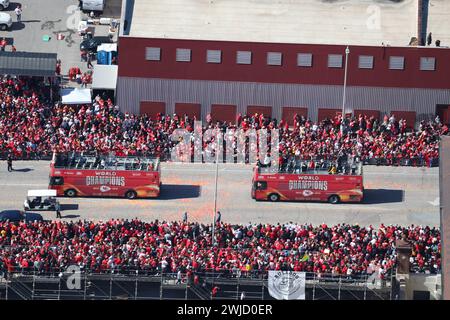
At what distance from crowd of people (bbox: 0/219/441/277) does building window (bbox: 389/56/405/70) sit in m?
22.0

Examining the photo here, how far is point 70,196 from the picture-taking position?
66.6m

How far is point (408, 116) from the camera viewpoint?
77250 millimetres

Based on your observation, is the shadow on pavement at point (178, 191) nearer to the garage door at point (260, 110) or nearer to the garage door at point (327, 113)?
the garage door at point (260, 110)

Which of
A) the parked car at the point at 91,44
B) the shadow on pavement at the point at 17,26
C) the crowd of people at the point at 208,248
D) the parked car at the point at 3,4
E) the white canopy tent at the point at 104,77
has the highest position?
the parked car at the point at 3,4

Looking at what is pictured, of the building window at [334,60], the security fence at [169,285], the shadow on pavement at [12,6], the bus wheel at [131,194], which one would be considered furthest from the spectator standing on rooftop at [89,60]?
the security fence at [169,285]

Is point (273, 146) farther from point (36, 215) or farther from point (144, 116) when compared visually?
point (36, 215)

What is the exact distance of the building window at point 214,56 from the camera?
76.5 m

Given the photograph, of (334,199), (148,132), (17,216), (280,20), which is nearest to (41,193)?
(17,216)

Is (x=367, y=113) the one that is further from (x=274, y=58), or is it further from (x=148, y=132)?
(x=148, y=132)

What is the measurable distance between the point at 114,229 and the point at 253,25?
92.7 ft

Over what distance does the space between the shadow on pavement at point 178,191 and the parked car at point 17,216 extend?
969 cm

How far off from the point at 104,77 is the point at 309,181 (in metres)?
19.9

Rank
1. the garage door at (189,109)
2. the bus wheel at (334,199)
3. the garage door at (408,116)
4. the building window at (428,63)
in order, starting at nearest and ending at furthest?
the bus wheel at (334,199) < the garage door at (189,109) < the building window at (428,63) < the garage door at (408,116)

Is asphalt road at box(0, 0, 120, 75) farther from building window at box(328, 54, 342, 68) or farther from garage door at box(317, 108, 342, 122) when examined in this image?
building window at box(328, 54, 342, 68)
